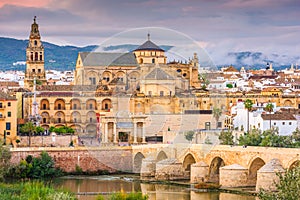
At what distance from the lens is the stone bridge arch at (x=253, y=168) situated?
35447mm

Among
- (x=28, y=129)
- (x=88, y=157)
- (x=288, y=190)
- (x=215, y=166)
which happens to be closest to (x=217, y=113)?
(x=28, y=129)

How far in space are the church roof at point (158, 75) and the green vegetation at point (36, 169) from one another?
1125cm

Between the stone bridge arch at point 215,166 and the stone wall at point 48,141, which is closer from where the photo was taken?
the stone bridge arch at point 215,166

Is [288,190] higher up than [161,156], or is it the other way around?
[161,156]

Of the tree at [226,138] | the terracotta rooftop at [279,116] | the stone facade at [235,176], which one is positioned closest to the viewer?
the stone facade at [235,176]

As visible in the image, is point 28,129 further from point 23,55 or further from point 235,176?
point 23,55

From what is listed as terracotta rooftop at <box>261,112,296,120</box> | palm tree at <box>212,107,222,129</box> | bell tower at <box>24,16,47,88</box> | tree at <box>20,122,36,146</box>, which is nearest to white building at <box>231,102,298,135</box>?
terracotta rooftop at <box>261,112,296,120</box>

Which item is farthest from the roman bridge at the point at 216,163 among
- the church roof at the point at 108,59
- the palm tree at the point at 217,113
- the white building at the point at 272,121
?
the church roof at the point at 108,59

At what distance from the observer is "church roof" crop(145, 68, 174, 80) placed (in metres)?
51.7

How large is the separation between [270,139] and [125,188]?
7.99m

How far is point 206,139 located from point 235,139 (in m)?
2.08

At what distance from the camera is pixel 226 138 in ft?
144

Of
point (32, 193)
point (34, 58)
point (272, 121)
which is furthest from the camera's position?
point (34, 58)

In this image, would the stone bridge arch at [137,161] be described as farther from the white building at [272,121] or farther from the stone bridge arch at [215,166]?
the white building at [272,121]
